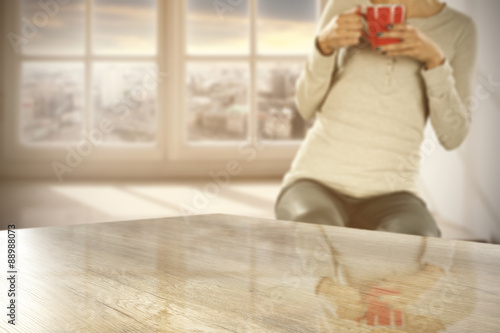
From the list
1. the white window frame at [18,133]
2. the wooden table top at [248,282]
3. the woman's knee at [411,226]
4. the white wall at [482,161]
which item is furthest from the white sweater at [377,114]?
the white window frame at [18,133]

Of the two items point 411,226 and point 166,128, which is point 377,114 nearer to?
point 411,226

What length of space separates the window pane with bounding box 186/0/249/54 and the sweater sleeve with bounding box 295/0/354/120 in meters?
1.27

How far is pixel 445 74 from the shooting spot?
1199 mm

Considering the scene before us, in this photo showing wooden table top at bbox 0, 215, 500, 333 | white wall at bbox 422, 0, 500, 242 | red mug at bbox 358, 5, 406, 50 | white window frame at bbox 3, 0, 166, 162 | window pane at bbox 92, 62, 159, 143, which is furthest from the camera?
window pane at bbox 92, 62, 159, 143

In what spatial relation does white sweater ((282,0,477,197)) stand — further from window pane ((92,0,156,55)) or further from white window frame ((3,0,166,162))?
Result: window pane ((92,0,156,55))

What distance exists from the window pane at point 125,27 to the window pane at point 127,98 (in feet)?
0.24

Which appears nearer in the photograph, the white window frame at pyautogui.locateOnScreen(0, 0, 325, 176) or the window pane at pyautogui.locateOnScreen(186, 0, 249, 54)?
the white window frame at pyautogui.locateOnScreen(0, 0, 325, 176)

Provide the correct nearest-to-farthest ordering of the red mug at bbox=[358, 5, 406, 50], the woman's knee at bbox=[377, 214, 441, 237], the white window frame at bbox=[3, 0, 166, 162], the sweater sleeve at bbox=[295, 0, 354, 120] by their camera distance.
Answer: the woman's knee at bbox=[377, 214, 441, 237] → the red mug at bbox=[358, 5, 406, 50] → the sweater sleeve at bbox=[295, 0, 354, 120] → the white window frame at bbox=[3, 0, 166, 162]

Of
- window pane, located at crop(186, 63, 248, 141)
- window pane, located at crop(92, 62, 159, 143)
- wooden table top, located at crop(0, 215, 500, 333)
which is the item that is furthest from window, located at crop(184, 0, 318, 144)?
wooden table top, located at crop(0, 215, 500, 333)

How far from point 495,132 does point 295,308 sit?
163cm

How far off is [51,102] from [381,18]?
1781mm

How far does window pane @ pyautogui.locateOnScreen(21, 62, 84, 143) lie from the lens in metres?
2.51

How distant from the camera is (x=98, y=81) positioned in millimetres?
2584

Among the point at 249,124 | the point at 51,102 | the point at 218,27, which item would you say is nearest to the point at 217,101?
the point at 249,124
